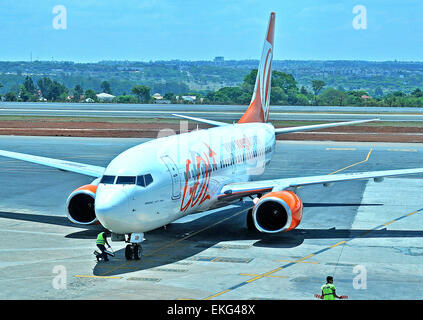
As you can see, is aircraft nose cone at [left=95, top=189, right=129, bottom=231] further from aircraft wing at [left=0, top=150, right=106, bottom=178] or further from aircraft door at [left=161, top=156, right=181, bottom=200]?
aircraft wing at [left=0, top=150, right=106, bottom=178]

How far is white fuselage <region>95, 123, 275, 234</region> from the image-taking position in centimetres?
2739

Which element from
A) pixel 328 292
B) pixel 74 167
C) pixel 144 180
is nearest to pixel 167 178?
pixel 144 180

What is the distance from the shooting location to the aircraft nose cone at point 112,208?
26859mm

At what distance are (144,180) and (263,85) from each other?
24522 millimetres

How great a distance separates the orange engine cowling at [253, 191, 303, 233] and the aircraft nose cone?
7.88 meters

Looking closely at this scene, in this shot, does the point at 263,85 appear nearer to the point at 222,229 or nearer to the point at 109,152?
the point at 222,229

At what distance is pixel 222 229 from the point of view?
36.5 meters

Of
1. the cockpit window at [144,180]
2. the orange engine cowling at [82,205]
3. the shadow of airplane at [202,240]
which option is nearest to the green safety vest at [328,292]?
the shadow of airplane at [202,240]

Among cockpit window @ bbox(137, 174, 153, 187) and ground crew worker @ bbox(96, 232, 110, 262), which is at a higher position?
cockpit window @ bbox(137, 174, 153, 187)

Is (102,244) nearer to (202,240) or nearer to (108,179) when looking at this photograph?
(108,179)

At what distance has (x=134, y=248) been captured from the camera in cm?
2897

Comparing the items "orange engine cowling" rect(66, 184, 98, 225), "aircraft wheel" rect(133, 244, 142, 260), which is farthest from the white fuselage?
"orange engine cowling" rect(66, 184, 98, 225)

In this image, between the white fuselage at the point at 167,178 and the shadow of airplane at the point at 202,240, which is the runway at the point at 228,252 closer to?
the shadow of airplane at the point at 202,240
